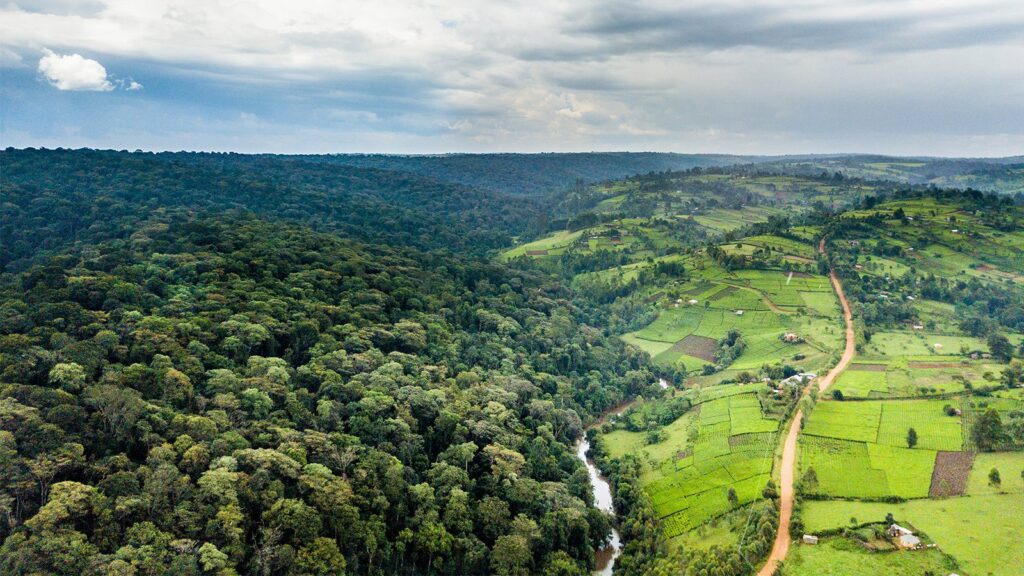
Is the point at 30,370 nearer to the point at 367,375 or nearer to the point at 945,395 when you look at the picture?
the point at 367,375

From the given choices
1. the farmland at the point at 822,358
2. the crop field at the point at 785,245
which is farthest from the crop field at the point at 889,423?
the crop field at the point at 785,245

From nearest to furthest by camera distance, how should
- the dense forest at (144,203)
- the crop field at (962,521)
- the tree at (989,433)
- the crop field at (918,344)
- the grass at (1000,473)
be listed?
the crop field at (962,521) < the grass at (1000,473) < the tree at (989,433) < the crop field at (918,344) < the dense forest at (144,203)

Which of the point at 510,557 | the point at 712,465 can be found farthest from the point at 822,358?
the point at 510,557

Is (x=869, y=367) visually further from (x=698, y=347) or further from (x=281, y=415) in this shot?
(x=281, y=415)

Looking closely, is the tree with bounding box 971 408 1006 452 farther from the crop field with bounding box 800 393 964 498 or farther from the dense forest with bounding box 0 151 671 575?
the dense forest with bounding box 0 151 671 575

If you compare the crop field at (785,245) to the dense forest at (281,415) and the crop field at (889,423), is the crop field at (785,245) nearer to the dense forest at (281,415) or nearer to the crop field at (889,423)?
the dense forest at (281,415)

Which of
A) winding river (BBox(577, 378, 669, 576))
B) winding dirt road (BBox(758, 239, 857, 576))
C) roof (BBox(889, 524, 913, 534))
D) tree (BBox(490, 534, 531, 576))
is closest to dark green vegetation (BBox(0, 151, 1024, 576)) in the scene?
tree (BBox(490, 534, 531, 576))

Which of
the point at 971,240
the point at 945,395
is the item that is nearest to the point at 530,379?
the point at 945,395
